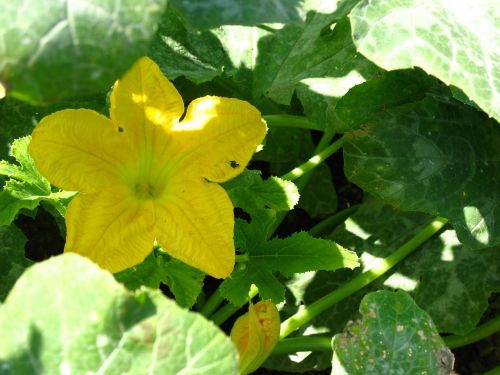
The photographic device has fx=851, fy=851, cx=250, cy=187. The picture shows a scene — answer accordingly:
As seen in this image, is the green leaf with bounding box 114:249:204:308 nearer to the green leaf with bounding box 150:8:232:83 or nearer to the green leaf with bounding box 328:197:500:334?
the green leaf with bounding box 150:8:232:83

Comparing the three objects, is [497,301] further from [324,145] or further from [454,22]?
[454,22]

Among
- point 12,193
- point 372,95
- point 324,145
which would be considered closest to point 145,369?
point 12,193

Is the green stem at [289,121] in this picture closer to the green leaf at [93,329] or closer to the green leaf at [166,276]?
the green leaf at [166,276]

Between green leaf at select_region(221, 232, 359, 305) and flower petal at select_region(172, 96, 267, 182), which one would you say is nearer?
flower petal at select_region(172, 96, 267, 182)

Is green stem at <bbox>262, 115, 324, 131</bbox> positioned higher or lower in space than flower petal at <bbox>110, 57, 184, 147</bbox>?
lower

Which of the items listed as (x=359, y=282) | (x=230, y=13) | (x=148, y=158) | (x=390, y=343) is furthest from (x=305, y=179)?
(x=230, y=13)

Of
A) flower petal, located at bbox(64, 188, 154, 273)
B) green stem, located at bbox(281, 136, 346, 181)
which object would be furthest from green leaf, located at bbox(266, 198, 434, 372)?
flower petal, located at bbox(64, 188, 154, 273)
